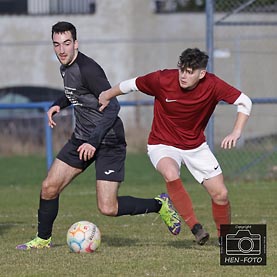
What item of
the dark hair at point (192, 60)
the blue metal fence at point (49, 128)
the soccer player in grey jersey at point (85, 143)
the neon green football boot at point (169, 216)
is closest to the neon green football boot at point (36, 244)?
the soccer player in grey jersey at point (85, 143)

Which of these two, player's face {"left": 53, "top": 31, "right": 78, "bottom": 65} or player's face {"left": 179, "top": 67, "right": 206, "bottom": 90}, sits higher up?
player's face {"left": 53, "top": 31, "right": 78, "bottom": 65}

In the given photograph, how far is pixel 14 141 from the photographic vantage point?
822 inches

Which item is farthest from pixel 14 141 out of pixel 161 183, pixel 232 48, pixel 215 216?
pixel 215 216

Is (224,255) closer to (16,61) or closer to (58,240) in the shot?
(58,240)

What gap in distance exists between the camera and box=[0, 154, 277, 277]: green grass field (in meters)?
7.46

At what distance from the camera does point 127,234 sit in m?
9.98

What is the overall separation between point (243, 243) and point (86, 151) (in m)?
1.52

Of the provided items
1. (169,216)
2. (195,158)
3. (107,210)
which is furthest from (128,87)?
(169,216)

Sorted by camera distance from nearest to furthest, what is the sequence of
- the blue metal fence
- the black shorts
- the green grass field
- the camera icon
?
the green grass field
the camera icon
the black shorts
the blue metal fence

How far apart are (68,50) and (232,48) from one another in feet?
57.5

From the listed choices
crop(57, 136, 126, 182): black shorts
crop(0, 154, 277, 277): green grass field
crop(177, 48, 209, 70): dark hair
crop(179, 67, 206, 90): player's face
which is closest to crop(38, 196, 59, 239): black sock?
crop(0, 154, 277, 277): green grass field

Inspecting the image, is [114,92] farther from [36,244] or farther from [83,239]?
[36,244]

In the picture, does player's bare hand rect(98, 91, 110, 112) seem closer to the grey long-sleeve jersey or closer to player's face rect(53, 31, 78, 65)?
the grey long-sleeve jersey

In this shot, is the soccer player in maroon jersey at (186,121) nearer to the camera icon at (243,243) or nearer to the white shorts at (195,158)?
the white shorts at (195,158)
